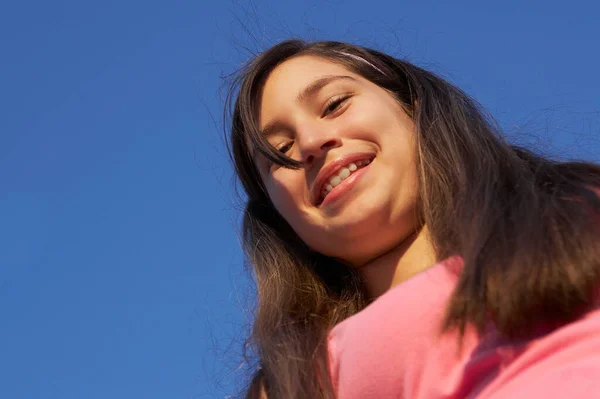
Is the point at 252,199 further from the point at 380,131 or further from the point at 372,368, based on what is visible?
the point at 372,368

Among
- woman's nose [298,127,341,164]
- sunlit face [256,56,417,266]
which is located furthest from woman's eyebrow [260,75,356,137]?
woman's nose [298,127,341,164]

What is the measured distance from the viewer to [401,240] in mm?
3119

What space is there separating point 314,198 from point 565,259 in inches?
46.0

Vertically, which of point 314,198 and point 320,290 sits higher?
point 314,198

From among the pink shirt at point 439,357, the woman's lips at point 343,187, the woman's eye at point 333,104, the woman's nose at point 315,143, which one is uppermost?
the woman's eye at point 333,104

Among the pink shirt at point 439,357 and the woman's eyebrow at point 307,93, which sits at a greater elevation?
the woman's eyebrow at point 307,93

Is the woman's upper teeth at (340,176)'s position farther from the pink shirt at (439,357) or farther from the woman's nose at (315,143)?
the pink shirt at (439,357)

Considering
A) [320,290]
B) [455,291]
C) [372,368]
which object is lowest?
[320,290]

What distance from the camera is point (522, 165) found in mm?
2914

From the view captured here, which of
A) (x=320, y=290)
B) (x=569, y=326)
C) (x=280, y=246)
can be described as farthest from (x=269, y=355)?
(x=569, y=326)

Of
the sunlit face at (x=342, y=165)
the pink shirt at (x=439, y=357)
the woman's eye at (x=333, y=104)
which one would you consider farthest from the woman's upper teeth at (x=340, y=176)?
the pink shirt at (x=439, y=357)

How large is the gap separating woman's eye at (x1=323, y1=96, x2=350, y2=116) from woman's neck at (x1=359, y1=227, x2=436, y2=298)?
54 centimetres

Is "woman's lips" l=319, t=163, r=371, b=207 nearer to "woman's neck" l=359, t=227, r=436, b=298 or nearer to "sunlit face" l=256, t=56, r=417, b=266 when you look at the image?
"sunlit face" l=256, t=56, r=417, b=266

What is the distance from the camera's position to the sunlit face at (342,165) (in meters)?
3.07
